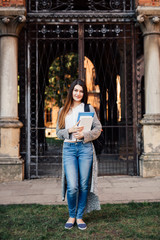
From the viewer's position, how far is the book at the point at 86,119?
3.64m

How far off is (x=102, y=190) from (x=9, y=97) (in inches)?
123

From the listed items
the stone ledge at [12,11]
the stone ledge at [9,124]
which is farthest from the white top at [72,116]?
the stone ledge at [12,11]

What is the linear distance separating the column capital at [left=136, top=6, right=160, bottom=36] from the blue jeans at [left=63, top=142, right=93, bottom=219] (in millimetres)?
4739

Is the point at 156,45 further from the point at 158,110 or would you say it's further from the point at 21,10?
the point at 21,10

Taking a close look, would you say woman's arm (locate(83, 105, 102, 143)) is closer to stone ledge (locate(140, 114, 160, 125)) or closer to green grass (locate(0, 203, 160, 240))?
green grass (locate(0, 203, 160, 240))

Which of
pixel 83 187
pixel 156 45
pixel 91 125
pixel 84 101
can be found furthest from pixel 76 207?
pixel 156 45

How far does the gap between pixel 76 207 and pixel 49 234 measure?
0.53m

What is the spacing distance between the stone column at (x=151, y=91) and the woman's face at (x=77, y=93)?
12.6ft

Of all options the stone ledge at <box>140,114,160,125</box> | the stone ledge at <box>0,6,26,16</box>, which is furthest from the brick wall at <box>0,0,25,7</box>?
the stone ledge at <box>140,114,160,125</box>

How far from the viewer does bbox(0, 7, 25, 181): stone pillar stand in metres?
7.11

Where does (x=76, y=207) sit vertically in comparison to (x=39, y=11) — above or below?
below

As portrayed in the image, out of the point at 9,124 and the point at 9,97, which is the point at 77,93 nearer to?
the point at 9,124

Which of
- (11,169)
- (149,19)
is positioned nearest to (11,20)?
(149,19)

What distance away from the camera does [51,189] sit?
20.4 ft
